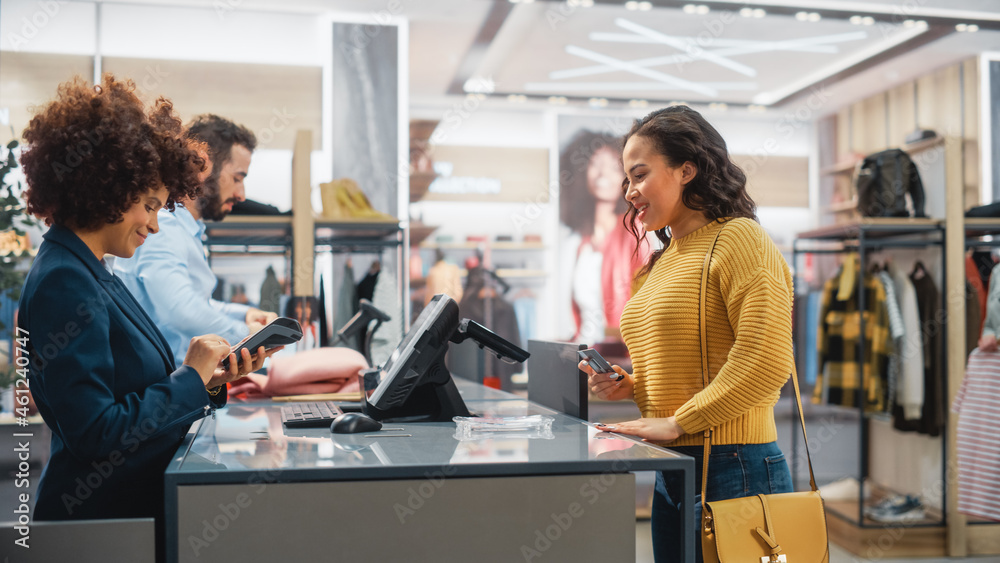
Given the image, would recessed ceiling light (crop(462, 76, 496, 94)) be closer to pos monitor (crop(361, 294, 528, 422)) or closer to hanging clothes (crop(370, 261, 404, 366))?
hanging clothes (crop(370, 261, 404, 366))

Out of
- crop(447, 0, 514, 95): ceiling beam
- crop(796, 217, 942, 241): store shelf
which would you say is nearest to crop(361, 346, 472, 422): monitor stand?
crop(796, 217, 942, 241): store shelf

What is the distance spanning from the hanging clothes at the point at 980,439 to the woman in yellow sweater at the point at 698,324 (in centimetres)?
278

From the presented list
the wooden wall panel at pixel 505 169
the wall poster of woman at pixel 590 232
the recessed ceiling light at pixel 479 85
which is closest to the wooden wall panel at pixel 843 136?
the wall poster of woman at pixel 590 232

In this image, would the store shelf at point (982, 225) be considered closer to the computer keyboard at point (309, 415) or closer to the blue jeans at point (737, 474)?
the blue jeans at point (737, 474)

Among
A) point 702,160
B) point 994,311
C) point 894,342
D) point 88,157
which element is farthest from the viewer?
point 894,342

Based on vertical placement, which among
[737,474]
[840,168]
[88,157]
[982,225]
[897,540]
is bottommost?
[897,540]

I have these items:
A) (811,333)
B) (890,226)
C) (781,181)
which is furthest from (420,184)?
(811,333)

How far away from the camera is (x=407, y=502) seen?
47.6 inches

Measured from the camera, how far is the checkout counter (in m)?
1.16

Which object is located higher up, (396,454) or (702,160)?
(702,160)

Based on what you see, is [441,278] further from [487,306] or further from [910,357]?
[910,357]

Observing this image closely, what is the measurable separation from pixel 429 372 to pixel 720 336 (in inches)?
25.2

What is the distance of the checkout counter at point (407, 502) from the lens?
1.16 meters

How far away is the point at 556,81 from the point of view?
260 inches
